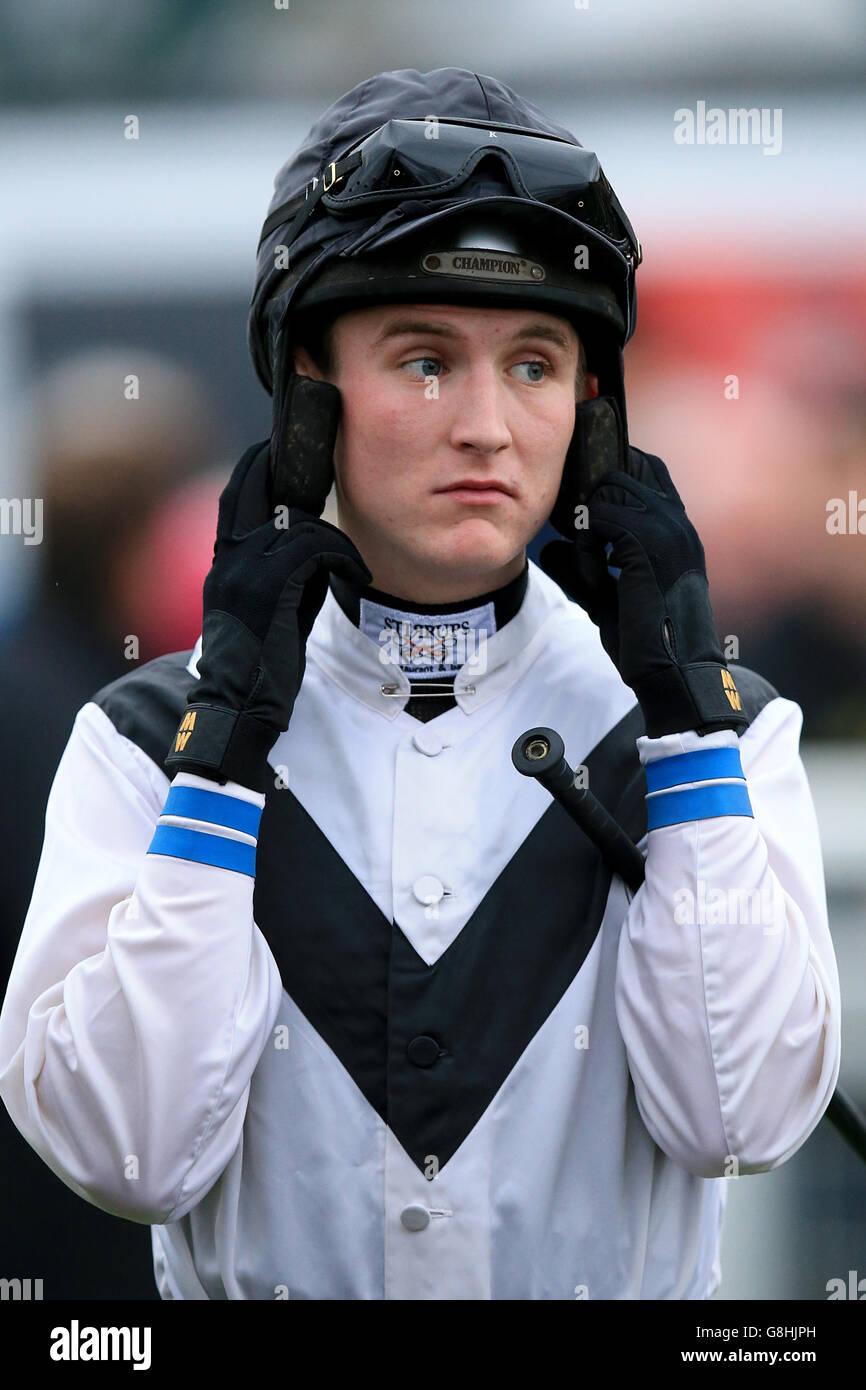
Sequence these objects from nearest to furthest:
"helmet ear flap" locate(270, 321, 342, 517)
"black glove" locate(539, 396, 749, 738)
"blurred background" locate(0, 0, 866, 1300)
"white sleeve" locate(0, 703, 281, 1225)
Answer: "white sleeve" locate(0, 703, 281, 1225), "black glove" locate(539, 396, 749, 738), "helmet ear flap" locate(270, 321, 342, 517), "blurred background" locate(0, 0, 866, 1300)

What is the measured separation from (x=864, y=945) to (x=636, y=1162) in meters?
1.54

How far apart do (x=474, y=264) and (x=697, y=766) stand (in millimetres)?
607

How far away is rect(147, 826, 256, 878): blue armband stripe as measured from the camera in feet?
4.94

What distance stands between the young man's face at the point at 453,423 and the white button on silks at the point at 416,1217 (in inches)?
28.0

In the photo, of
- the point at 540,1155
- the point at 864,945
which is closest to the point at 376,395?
the point at 540,1155

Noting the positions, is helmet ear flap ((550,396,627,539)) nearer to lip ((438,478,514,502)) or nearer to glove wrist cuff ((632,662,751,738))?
lip ((438,478,514,502))

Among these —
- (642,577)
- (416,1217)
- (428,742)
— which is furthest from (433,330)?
(416,1217)

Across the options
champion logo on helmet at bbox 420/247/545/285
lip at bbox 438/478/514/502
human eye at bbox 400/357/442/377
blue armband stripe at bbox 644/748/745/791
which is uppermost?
champion logo on helmet at bbox 420/247/545/285

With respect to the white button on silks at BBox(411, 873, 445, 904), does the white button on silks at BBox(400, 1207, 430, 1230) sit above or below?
below

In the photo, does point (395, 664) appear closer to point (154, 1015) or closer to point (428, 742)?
point (428, 742)

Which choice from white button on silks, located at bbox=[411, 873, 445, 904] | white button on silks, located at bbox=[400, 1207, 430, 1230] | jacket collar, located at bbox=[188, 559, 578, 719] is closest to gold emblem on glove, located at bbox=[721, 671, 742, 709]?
jacket collar, located at bbox=[188, 559, 578, 719]

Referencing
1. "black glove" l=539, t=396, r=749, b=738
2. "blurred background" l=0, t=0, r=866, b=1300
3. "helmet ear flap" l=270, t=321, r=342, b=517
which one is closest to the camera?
"black glove" l=539, t=396, r=749, b=738

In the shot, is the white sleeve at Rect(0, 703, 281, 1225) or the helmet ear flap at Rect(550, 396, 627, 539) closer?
the white sleeve at Rect(0, 703, 281, 1225)

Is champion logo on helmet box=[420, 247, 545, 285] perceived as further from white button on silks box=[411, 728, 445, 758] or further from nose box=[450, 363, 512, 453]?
white button on silks box=[411, 728, 445, 758]
